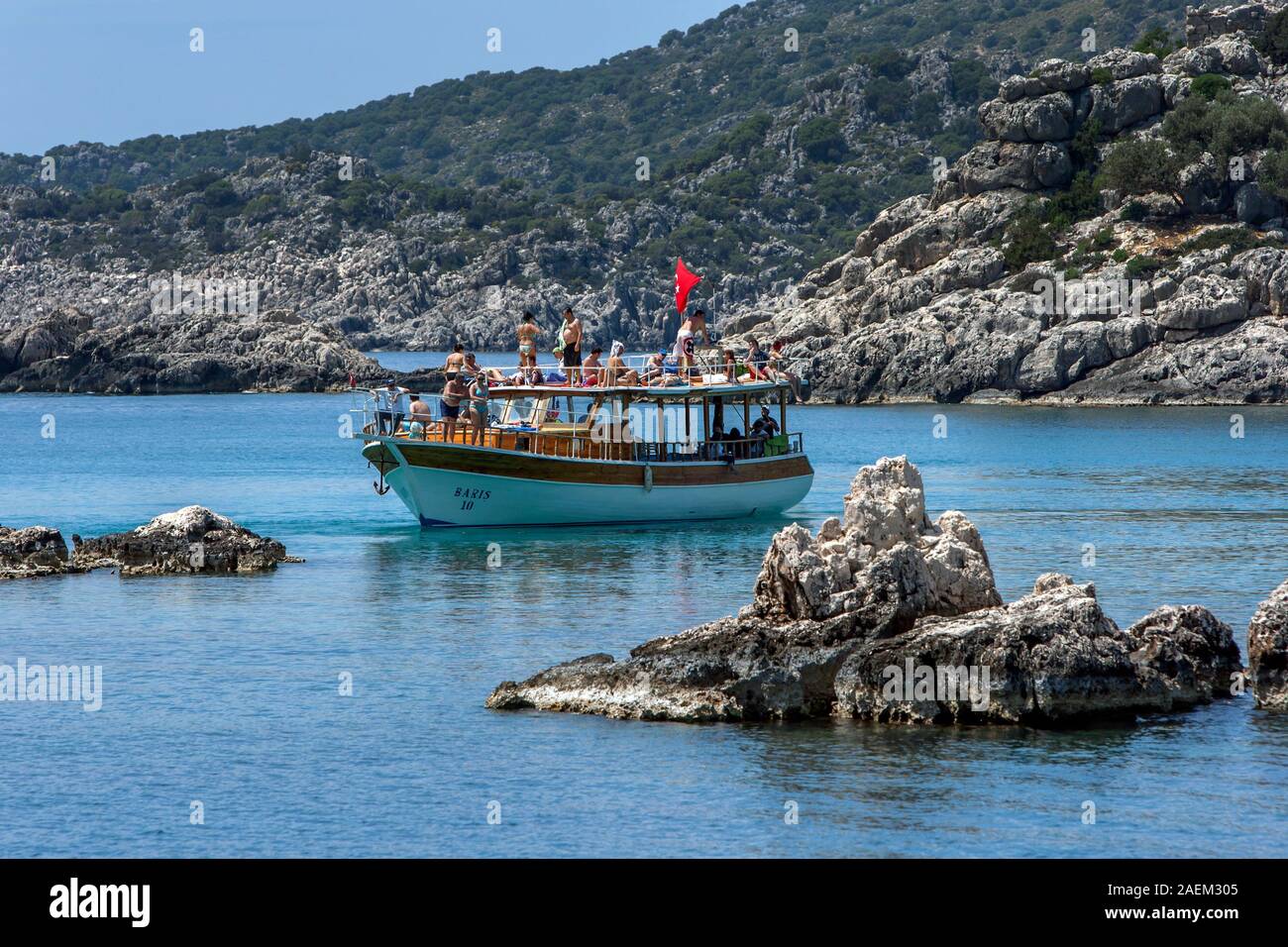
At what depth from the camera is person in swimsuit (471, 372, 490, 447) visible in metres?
44.1

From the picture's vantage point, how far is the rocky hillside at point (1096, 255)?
337 feet

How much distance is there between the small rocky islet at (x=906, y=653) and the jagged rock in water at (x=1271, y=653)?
0.02m

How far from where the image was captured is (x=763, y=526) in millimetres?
48562

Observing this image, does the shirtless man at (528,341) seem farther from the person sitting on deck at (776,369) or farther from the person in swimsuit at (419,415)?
the person sitting on deck at (776,369)

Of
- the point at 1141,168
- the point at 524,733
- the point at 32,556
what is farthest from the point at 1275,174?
the point at 524,733

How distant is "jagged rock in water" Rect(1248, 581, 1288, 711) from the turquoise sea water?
39 centimetres

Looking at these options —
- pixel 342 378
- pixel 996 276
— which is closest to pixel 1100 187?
pixel 996 276

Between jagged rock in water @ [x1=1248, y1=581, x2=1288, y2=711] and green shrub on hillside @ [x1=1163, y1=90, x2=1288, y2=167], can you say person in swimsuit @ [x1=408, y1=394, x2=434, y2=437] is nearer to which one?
jagged rock in water @ [x1=1248, y1=581, x2=1288, y2=711]

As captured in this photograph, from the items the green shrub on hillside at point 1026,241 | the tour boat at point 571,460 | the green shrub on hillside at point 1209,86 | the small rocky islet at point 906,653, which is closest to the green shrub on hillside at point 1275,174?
the green shrub on hillside at point 1209,86

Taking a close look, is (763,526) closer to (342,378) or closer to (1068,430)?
(1068,430)

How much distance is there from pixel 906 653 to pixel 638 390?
921 inches
